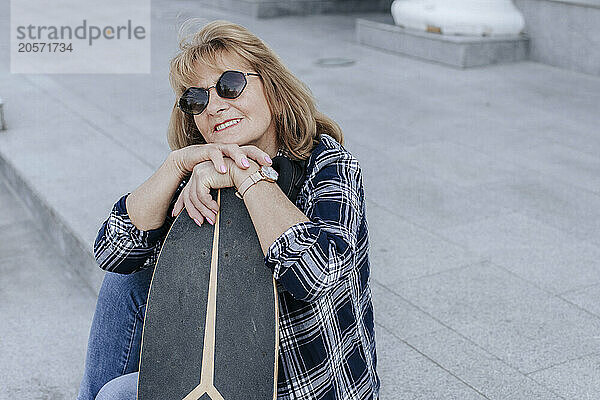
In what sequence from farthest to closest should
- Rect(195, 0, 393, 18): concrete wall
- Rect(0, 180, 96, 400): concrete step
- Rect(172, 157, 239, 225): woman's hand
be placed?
1. Rect(195, 0, 393, 18): concrete wall
2. Rect(0, 180, 96, 400): concrete step
3. Rect(172, 157, 239, 225): woman's hand

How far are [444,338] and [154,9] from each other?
11.3 metres

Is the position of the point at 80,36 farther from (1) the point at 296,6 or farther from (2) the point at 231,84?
(2) the point at 231,84

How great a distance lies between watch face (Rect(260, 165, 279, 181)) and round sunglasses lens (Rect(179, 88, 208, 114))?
0.86ft

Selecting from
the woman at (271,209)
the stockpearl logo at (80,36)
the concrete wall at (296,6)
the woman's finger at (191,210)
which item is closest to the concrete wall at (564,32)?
the stockpearl logo at (80,36)

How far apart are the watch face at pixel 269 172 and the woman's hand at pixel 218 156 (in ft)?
0.04

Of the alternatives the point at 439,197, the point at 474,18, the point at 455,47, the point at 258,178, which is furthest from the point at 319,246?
the point at 474,18

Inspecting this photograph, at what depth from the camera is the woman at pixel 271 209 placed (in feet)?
6.02

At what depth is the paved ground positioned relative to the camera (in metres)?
3.05

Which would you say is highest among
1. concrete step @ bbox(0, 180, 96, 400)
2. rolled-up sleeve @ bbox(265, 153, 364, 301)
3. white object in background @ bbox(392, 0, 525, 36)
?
white object in background @ bbox(392, 0, 525, 36)

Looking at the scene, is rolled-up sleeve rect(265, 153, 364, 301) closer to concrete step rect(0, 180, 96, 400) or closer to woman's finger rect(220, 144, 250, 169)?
woman's finger rect(220, 144, 250, 169)

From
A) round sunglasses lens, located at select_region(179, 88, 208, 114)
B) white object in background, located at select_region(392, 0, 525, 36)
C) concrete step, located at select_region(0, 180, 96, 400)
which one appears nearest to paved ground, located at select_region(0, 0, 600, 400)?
concrete step, located at select_region(0, 180, 96, 400)

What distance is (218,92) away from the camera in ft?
6.58

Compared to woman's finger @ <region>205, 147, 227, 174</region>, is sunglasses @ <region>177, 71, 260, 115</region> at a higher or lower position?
higher

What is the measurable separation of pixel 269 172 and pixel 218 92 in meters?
0.27
